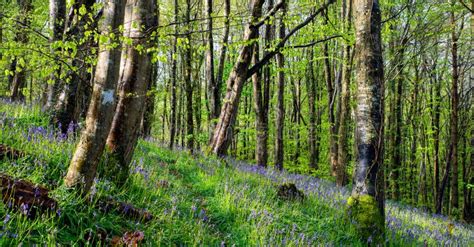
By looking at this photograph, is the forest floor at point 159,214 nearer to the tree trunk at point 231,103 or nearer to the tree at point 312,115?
the tree trunk at point 231,103

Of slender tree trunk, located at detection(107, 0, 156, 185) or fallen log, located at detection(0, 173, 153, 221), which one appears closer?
fallen log, located at detection(0, 173, 153, 221)

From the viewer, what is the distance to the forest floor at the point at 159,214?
9.55ft

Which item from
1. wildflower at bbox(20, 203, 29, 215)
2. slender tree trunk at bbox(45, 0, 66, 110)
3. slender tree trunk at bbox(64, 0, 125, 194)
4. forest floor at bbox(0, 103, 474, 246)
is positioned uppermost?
slender tree trunk at bbox(45, 0, 66, 110)

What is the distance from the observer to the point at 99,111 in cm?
331

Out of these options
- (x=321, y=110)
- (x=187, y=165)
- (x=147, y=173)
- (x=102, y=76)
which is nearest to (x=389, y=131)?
(x=321, y=110)

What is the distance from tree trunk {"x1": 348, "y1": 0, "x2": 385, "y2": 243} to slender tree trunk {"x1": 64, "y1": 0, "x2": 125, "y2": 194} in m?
3.86

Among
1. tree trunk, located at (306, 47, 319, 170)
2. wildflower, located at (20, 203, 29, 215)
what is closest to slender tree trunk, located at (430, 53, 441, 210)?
tree trunk, located at (306, 47, 319, 170)

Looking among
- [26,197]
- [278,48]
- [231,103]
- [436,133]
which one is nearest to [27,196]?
[26,197]

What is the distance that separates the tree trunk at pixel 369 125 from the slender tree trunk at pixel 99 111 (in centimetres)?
386

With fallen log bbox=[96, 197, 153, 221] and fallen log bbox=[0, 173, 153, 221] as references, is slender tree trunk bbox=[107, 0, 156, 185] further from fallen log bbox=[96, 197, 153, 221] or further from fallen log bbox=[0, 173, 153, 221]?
fallen log bbox=[0, 173, 153, 221]

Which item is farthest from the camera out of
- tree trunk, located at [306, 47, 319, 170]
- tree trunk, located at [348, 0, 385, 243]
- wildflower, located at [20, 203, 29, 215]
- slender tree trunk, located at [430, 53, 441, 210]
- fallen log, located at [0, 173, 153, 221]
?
tree trunk, located at [306, 47, 319, 170]

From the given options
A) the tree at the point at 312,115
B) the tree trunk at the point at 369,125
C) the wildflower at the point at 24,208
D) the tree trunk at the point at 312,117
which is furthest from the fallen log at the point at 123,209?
the tree trunk at the point at 312,117

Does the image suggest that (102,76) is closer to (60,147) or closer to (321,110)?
(60,147)

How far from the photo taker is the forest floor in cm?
291
